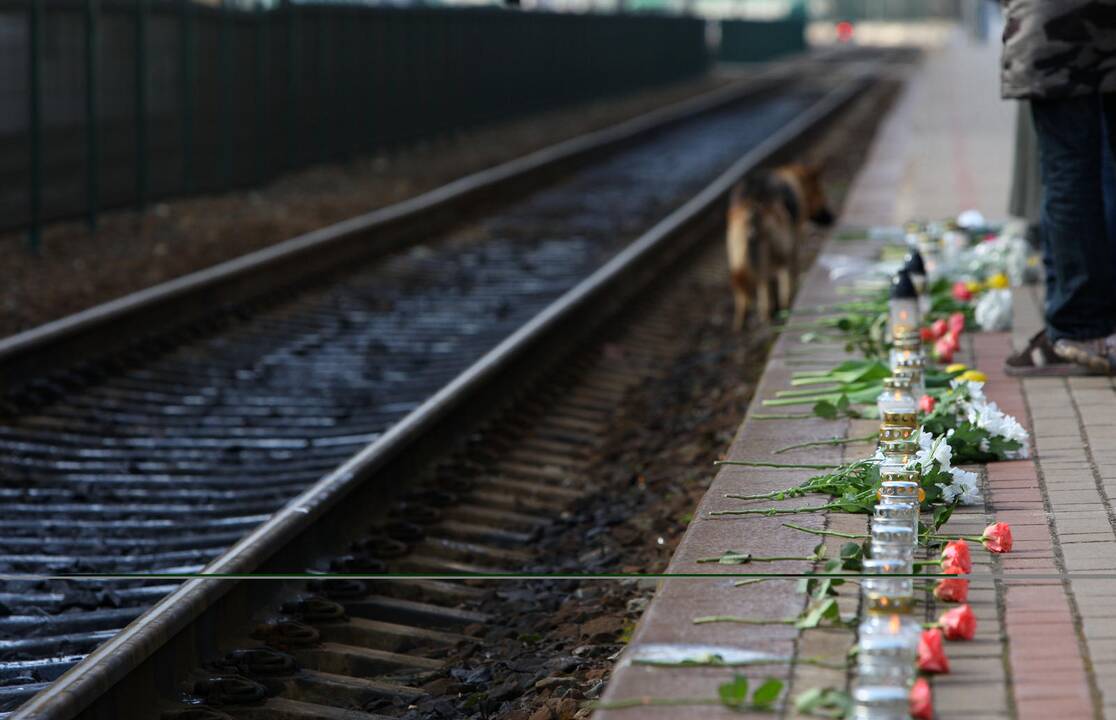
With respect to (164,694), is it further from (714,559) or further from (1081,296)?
(1081,296)

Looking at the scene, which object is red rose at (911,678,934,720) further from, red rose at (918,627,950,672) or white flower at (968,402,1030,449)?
white flower at (968,402,1030,449)

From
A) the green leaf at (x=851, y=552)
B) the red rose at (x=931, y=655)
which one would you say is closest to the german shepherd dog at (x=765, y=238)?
the green leaf at (x=851, y=552)

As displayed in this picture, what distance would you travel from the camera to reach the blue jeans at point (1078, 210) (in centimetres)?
640

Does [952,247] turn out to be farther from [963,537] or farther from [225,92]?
[225,92]

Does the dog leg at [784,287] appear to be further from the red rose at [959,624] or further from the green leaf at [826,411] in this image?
the red rose at [959,624]

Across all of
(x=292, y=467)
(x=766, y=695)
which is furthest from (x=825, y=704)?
(x=292, y=467)

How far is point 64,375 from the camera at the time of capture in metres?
8.55

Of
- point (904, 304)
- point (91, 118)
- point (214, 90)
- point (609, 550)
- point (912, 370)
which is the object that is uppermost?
point (214, 90)

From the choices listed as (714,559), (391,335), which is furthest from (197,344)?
(714,559)

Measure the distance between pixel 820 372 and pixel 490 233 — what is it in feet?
27.2

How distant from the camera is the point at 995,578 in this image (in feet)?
14.4

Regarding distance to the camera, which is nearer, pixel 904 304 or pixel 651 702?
pixel 651 702

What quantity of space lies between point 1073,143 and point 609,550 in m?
2.08

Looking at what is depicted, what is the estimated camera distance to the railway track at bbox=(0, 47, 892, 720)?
16.0ft
